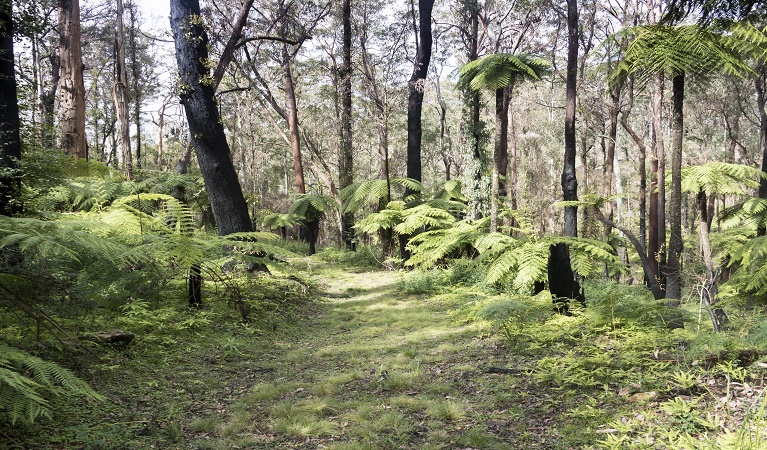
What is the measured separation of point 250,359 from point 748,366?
4129 mm

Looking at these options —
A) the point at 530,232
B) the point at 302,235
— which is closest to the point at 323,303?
the point at 530,232

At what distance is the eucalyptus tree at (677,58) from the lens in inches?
166

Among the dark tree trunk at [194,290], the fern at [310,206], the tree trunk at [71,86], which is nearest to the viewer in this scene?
the dark tree trunk at [194,290]

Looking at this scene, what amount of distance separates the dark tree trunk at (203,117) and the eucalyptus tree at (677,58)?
573cm

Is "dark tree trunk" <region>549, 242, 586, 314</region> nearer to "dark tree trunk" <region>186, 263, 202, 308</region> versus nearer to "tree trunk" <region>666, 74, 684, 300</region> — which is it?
"tree trunk" <region>666, 74, 684, 300</region>

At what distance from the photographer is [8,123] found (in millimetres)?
3893

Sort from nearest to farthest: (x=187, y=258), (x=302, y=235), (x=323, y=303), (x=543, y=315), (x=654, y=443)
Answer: (x=654, y=443), (x=187, y=258), (x=543, y=315), (x=323, y=303), (x=302, y=235)

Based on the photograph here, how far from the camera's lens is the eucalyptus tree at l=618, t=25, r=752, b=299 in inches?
166

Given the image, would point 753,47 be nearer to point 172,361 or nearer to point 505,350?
point 505,350

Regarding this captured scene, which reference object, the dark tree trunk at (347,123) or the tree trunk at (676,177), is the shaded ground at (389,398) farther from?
the dark tree trunk at (347,123)

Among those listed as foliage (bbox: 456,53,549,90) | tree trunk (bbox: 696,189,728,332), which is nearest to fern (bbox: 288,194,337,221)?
foliage (bbox: 456,53,549,90)

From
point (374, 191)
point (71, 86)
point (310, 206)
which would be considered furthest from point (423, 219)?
point (71, 86)

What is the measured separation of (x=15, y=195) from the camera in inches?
150

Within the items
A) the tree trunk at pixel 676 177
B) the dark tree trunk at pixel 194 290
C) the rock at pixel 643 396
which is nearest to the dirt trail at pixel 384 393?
the rock at pixel 643 396
